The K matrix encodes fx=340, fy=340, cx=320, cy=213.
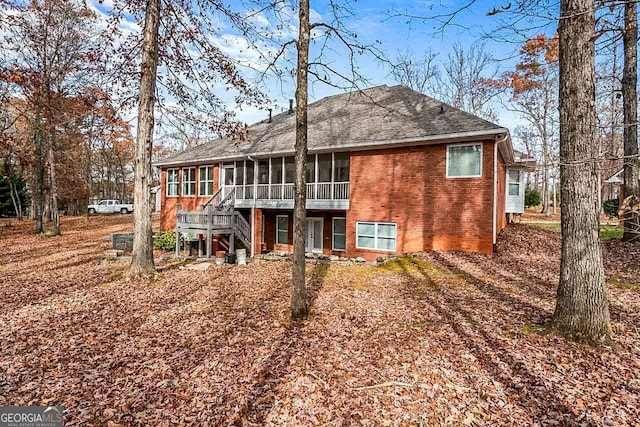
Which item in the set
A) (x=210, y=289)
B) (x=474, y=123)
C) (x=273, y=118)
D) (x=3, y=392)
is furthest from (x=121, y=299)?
(x=273, y=118)

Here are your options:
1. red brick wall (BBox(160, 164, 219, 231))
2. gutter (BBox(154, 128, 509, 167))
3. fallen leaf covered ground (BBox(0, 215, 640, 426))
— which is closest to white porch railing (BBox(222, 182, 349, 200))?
gutter (BBox(154, 128, 509, 167))

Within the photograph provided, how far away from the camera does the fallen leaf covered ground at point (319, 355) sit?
144 inches

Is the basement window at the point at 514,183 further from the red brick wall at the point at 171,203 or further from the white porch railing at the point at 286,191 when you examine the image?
the red brick wall at the point at 171,203

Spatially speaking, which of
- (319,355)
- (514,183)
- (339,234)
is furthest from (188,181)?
(514,183)

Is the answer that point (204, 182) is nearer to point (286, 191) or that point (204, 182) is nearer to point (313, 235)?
point (286, 191)

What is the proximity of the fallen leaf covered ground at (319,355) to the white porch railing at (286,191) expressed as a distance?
6.22 metres

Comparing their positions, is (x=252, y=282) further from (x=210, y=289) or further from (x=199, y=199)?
(x=199, y=199)

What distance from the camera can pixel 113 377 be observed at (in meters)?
4.41

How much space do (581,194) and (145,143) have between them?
32.3 feet

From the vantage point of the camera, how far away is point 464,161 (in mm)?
12008

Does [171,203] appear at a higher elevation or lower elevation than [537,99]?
lower

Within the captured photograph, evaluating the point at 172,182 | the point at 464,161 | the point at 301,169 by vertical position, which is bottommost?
the point at 301,169

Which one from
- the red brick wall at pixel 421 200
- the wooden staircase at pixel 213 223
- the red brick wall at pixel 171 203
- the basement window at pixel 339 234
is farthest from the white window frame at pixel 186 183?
the red brick wall at pixel 421 200

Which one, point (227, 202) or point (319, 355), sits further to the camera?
point (227, 202)
